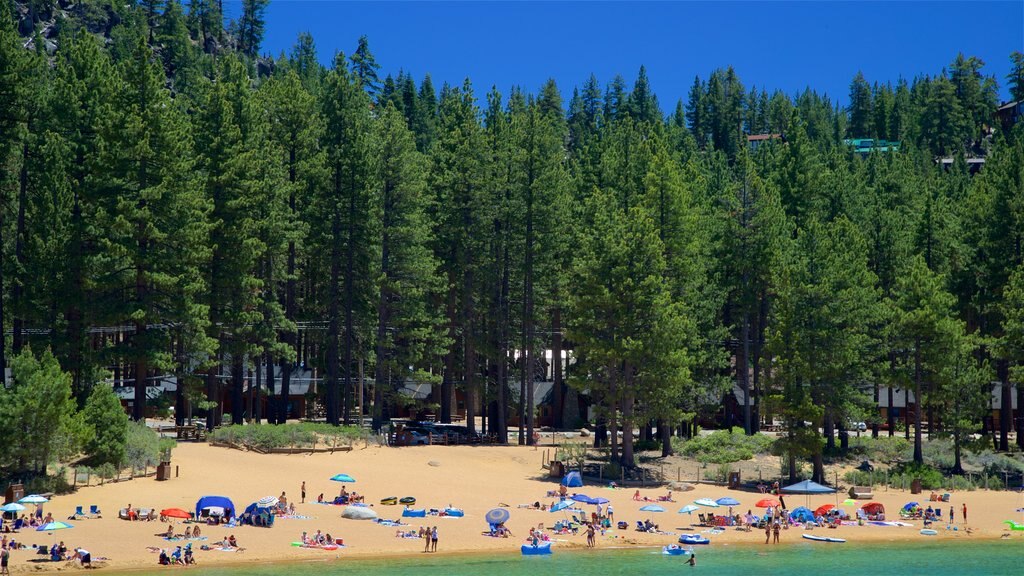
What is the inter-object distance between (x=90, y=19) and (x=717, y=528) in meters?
151

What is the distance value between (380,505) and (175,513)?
882 centimetres

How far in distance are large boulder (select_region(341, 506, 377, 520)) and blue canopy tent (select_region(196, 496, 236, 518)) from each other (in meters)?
4.50

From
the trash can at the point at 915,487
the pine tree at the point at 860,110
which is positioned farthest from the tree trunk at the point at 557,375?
the pine tree at the point at 860,110

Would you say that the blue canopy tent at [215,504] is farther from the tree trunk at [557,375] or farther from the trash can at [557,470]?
the tree trunk at [557,375]

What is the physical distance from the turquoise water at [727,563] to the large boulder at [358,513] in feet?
15.6

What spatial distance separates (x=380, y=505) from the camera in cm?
4666

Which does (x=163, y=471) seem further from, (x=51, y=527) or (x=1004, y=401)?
(x=1004, y=401)

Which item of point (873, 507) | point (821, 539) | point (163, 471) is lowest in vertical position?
point (821, 539)

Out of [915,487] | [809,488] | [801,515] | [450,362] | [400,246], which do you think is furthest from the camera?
[450,362]

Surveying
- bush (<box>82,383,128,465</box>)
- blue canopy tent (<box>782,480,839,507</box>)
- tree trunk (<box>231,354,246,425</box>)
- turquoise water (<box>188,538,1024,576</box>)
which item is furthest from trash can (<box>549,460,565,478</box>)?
bush (<box>82,383,128,465</box>)

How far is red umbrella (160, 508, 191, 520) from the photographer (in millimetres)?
41219

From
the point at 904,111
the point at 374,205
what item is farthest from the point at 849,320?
the point at 904,111

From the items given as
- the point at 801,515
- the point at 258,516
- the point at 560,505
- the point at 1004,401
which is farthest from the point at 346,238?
the point at 1004,401

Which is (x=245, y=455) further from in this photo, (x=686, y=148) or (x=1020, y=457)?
(x=686, y=148)
